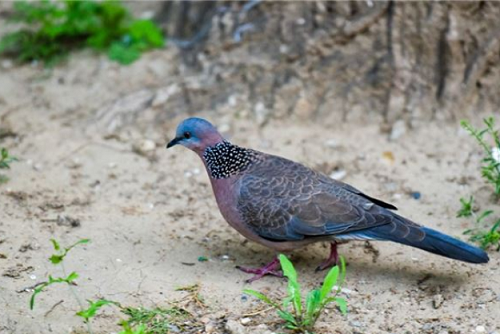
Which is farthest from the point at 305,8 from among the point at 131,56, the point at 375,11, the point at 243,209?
the point at 243,209

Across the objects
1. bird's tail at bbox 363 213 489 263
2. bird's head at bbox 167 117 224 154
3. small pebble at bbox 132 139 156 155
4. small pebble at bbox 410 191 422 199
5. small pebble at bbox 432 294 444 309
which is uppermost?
bird's head at bbox 167 117 224 154

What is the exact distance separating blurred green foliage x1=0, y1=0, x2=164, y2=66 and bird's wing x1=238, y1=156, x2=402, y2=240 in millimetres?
2952

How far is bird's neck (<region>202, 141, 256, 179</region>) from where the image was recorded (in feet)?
17.7

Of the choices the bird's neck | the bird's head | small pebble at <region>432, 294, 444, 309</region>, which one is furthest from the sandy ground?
the bird's head

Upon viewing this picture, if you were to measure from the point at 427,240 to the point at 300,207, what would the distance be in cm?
81

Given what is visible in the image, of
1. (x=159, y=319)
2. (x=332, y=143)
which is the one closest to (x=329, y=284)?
(x=159, y=319)

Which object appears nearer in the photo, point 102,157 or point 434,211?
point 434,211

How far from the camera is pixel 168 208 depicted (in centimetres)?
611

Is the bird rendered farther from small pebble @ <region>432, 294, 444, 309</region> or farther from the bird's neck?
small pebble @ <region>432, 294, 444, 309</region>

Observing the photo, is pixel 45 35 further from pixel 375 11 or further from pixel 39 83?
pixel 375 11

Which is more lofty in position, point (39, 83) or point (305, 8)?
point (305, 8)

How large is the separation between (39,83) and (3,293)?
3.30 m

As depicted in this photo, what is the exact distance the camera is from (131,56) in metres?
7.71

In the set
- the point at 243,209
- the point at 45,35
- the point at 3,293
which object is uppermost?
the point at 45,35
